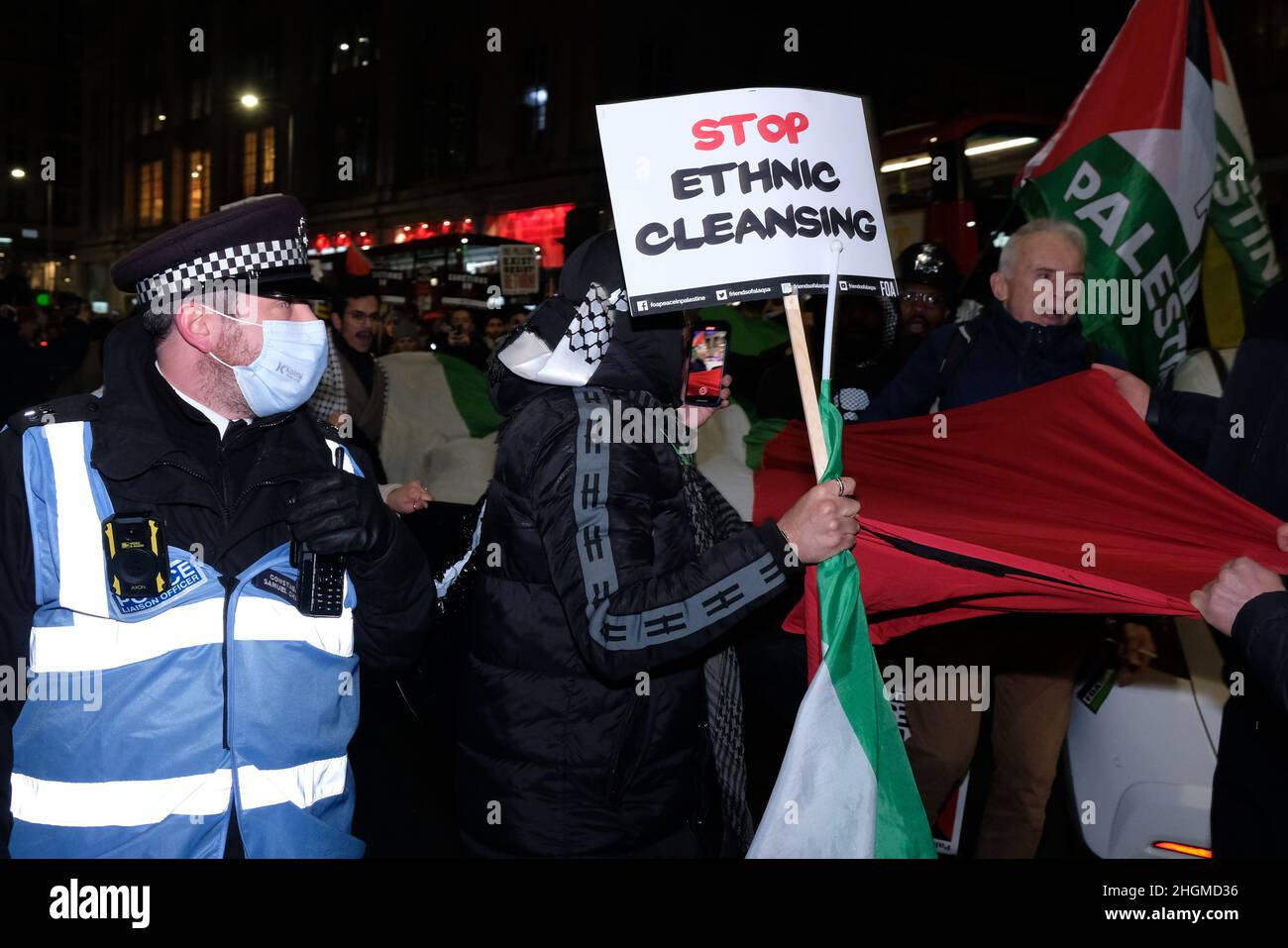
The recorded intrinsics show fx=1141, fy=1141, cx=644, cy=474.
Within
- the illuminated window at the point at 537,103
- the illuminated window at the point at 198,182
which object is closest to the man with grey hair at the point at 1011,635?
the illuminated window at the point at 537,103

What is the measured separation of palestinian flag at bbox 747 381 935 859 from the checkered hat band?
3.91 feet

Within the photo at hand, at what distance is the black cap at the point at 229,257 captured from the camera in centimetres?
229

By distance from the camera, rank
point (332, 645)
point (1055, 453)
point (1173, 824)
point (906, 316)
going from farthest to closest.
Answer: point (906, 316) → point (1173, 824) → point (1055, 453) → point (332, 645)

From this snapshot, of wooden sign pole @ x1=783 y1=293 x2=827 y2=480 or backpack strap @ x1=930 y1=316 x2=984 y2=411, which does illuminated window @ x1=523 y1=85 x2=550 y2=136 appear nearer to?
backpack strap @ x1=930 y1=316 x2=984 y2=411

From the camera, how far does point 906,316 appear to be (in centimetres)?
690

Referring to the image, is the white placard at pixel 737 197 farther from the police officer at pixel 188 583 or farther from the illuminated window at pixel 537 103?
the illuminated window at pixel 537 103

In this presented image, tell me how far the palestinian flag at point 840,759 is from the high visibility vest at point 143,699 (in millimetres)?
968

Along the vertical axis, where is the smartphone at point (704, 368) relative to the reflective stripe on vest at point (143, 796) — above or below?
above

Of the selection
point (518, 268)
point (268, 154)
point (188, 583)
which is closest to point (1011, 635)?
point (188, 583)

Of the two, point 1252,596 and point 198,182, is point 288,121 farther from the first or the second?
point 1252,596

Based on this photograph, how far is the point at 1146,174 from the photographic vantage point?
4539 millimetres

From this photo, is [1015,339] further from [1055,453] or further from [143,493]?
[143,493]
